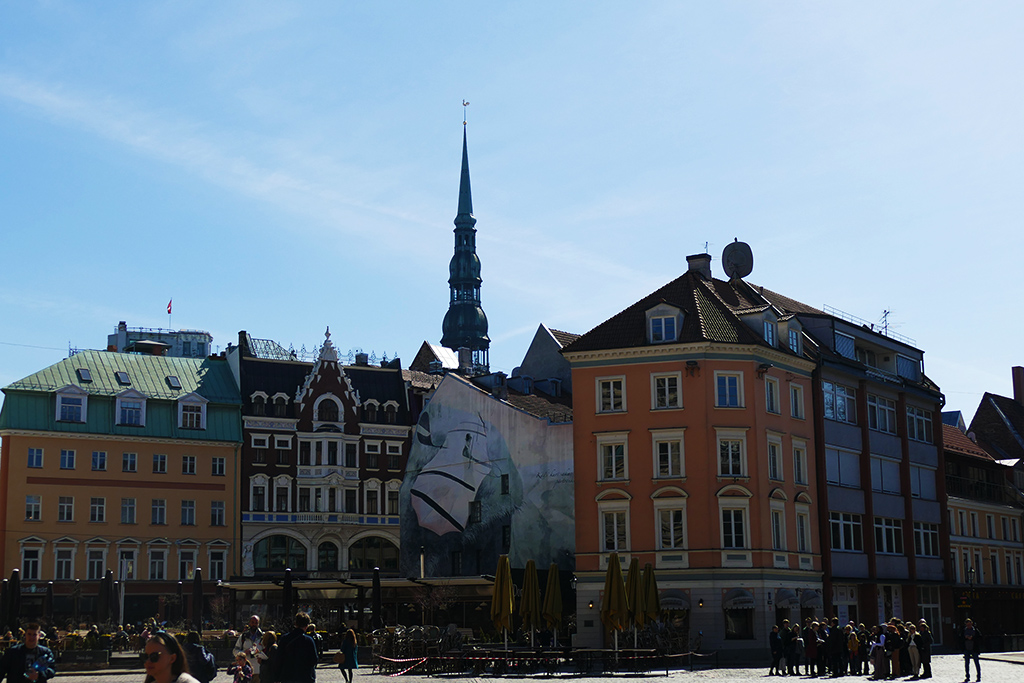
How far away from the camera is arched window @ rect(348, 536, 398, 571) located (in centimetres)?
8025

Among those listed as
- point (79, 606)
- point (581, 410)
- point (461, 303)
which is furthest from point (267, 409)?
point (461, 303)

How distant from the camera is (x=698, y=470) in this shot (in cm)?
5234

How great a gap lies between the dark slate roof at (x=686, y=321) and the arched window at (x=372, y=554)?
30.5 metres

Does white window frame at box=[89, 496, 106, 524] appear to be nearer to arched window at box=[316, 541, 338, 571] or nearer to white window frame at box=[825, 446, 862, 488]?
arched window at box=[316, 541, 338, 571]

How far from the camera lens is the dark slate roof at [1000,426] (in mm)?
88000

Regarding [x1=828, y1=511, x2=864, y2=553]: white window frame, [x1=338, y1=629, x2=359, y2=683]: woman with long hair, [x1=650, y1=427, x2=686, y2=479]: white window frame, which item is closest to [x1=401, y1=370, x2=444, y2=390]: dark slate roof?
[x1=650, y1=427, x2=686, y2=479]: white window frame

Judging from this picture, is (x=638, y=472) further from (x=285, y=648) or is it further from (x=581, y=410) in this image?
(x=285, y=648)

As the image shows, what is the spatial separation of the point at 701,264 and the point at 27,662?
1952 inches

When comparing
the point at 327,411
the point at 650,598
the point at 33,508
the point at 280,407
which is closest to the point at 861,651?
the point at 650,598

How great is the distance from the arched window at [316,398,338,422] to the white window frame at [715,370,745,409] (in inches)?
1332

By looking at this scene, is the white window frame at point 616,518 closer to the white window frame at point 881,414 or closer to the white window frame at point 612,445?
the white window frame at point 612,445

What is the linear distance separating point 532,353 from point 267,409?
17.6 m

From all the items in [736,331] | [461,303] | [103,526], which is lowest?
[103,526]

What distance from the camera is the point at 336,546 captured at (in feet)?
261
